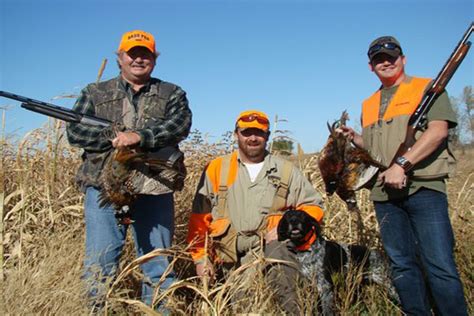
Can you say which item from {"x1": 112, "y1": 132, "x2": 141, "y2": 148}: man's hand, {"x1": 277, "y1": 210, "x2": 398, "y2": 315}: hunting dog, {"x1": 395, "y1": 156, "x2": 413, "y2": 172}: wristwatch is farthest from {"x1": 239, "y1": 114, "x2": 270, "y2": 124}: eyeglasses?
{"x1": 395, "y1": 156, "x2": 413, "y2": 172}: wristwatch

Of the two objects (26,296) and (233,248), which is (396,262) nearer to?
(233,248)

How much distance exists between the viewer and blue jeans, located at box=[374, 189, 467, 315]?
3.67m

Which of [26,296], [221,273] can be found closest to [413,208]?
[221,273]

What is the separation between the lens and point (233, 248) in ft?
14.0

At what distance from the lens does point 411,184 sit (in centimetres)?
379

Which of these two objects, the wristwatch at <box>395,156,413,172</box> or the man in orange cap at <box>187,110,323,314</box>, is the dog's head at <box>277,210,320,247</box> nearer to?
the man in orange cap at <box>187,110,323,314</box>

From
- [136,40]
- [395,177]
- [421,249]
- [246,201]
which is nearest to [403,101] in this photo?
[395,177]

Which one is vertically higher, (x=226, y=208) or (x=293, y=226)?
(x=226, y=208)

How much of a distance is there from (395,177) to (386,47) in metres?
1.08

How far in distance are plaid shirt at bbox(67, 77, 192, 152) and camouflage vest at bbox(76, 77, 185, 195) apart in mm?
38

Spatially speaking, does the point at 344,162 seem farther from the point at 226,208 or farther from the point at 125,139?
the point at 125,139

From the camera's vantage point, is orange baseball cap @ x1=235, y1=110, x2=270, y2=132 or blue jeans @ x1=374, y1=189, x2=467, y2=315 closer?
blue jeans @ x1=374, y1=189, x2=467, y2=315

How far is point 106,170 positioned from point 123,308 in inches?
40.8

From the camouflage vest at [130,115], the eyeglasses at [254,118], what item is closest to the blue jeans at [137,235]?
the camouflage vest at [130,115]
